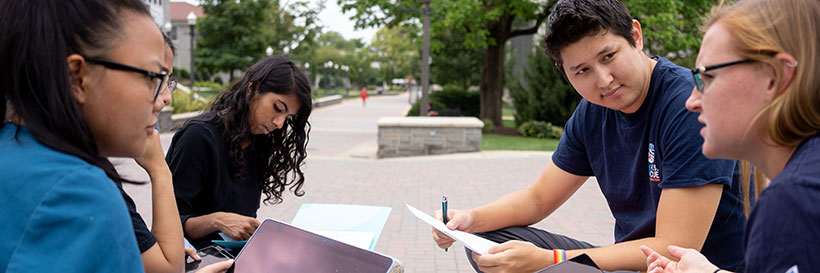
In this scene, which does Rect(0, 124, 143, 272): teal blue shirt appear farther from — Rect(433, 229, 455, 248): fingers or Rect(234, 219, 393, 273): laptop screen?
Rect(433, 229, 455, 248): fingers

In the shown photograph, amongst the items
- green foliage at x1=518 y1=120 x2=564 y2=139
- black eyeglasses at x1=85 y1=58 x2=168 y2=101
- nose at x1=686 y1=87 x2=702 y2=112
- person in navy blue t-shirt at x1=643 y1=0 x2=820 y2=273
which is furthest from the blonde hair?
green foliage at x1=518 y1=120 x2=564 y2=139

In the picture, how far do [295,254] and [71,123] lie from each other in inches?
37.6

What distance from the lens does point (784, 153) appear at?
1265 millimetres

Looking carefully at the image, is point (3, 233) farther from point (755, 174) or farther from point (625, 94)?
point (625, 94)

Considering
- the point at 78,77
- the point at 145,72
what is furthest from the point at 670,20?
the point at 78,77

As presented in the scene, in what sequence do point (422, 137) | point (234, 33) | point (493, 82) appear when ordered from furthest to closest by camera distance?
1. point (234, 33)
2. point (493, 82)
3. point (422, 137)

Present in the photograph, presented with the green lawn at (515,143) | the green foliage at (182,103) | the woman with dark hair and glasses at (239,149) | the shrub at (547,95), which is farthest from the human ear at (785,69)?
the shrub at (547,95)

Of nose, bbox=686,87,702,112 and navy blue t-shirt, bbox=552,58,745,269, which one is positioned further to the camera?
navy blue t-shirt, bbox=552,58,745,269

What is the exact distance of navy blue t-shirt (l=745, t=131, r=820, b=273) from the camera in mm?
1075

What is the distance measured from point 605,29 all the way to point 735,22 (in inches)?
38.0

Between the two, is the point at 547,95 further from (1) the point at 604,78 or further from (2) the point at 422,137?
(1) the point at 604,78

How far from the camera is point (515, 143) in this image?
14719 millimetres

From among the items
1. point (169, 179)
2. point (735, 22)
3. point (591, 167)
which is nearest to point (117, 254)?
point (169, 179)

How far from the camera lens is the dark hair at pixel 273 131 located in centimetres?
277
